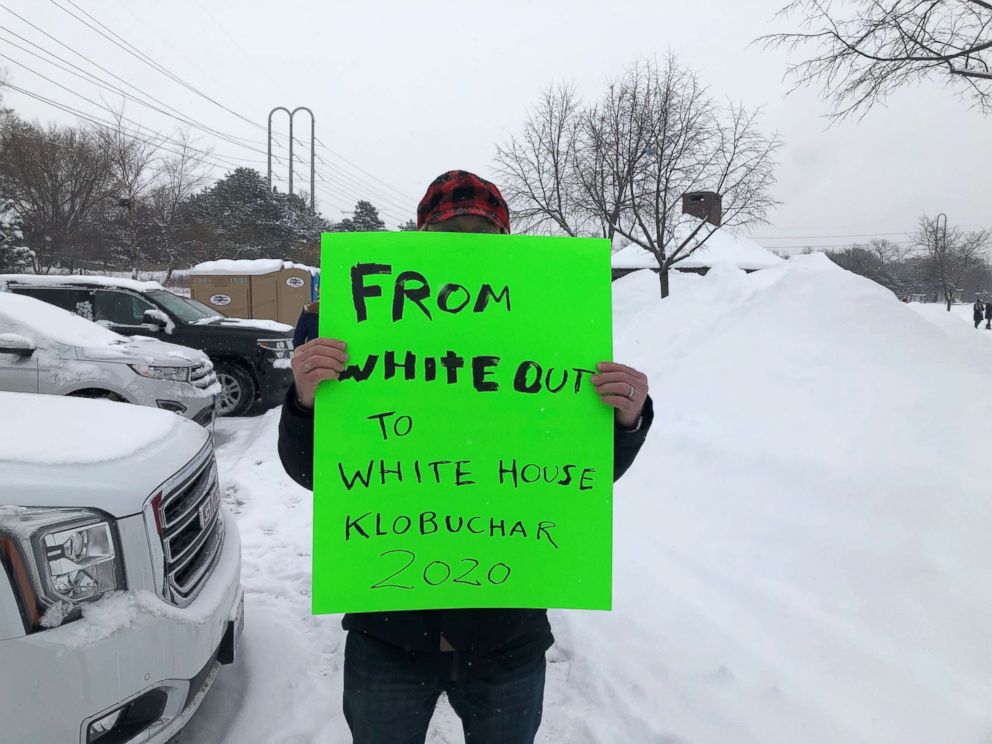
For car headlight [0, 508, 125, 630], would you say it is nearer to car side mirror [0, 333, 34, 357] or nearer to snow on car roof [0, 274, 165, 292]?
car side mirror [0, 333, 34, 357]

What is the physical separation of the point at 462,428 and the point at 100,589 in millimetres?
1279

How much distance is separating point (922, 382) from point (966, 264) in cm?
4645

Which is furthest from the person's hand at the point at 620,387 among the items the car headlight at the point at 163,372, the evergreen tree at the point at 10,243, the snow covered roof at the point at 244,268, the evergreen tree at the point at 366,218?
the evergreen tree at the point at 366,218

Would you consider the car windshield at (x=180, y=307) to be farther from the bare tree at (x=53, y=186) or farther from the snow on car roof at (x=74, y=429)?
the bare tree at (x=53, y=186)

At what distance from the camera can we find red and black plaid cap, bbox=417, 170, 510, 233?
58.7 inches

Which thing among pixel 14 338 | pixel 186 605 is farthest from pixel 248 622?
pixel 14 338

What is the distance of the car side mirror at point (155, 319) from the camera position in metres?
8.23

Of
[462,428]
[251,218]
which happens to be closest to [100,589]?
[462,428]

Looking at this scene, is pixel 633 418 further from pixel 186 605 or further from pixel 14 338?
pixel 14 338

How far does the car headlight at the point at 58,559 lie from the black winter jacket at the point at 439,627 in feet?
2.71

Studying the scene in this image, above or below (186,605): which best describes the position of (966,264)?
above

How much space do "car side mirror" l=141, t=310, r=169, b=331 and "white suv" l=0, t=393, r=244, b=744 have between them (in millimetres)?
6536

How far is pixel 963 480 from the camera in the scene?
3688 mm

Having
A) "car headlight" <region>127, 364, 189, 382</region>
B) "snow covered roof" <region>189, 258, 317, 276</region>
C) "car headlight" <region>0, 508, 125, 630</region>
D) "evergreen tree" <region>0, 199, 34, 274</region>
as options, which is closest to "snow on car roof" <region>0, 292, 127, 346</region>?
"car headlight" <region>127, 364, 189, 382</region>
